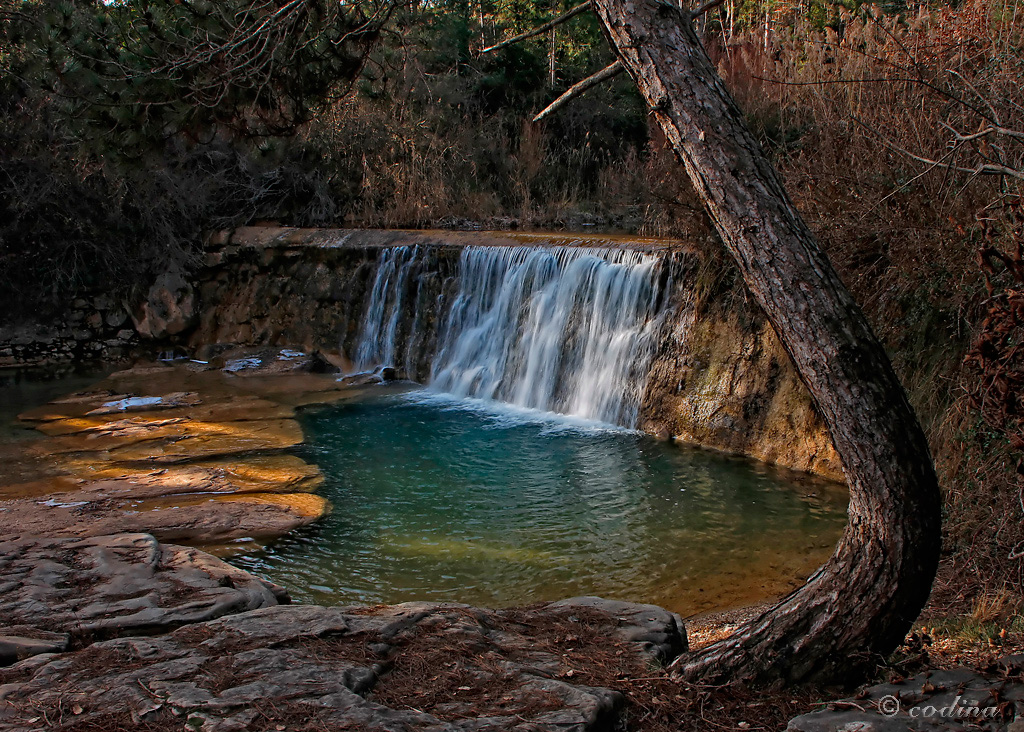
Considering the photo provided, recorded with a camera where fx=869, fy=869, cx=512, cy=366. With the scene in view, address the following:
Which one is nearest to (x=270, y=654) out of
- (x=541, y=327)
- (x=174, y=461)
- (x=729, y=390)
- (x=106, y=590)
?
(x=106, y=590)

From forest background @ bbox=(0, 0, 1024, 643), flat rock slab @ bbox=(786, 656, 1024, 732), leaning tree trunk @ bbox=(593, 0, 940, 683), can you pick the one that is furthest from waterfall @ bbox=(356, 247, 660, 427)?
flat rock slab @ bbox=(786, 656, 1024, 732)

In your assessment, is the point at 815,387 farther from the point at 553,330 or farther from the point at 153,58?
the point at 553,330

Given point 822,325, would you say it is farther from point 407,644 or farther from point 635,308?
point 635,308

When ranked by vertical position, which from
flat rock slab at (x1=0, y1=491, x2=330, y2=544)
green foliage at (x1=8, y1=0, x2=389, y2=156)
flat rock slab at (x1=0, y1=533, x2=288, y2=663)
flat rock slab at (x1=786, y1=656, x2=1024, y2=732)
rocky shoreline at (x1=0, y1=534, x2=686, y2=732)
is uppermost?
green foliage at (x1=8, y1=0, x2=389, y2=156)

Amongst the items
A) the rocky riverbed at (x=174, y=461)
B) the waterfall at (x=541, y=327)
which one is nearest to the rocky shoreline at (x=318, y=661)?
the rocky riverbed at (x=174, y=461)

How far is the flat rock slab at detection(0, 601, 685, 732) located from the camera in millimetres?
2543

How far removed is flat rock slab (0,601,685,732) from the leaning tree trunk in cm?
59

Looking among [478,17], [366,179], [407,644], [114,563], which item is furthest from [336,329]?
[478,17]

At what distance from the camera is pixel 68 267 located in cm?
1249

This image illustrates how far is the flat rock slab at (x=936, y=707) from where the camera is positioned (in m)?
2.37

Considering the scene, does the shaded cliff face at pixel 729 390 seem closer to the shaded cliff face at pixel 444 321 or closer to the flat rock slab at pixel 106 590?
the shaded cliff face at pixel 444 321

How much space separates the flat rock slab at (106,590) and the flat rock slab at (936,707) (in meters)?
2.52

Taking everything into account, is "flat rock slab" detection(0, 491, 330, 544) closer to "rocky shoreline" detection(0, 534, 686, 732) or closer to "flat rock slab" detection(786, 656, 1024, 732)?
"rocky shoreline" detection(0, 534, 686, 732)

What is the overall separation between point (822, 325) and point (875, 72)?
17.3 feet
